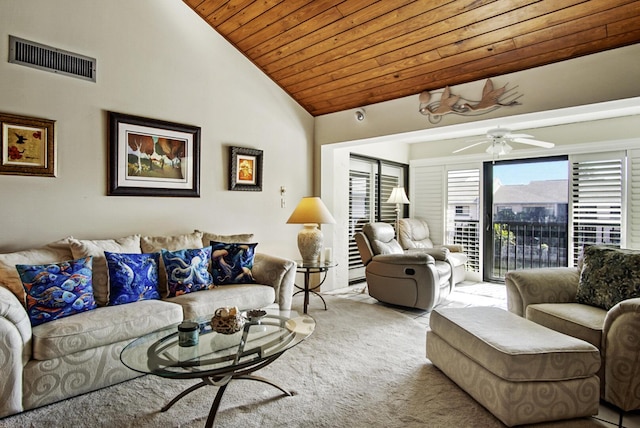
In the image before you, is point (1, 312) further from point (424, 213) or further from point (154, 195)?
point (424, 213)

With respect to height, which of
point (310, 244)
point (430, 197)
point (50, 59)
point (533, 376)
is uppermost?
point (50, 59)

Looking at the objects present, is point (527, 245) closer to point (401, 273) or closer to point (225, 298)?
point (401, 273)

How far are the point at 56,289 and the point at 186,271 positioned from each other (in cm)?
90

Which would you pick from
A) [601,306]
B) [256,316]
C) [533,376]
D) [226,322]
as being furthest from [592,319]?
[226,322]

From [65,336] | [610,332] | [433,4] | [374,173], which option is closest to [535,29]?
[433,4]

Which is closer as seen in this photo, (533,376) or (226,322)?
(533,376)

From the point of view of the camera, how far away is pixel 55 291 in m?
2.26

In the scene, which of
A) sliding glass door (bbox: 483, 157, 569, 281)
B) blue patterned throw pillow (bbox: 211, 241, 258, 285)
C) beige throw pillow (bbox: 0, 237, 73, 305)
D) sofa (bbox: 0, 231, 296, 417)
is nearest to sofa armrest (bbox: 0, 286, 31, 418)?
sofa (bbox: 0, 231, 296, 417)

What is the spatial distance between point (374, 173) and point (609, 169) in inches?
123

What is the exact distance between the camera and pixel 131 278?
8.77ft

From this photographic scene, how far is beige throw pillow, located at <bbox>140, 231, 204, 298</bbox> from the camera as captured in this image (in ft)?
9.89

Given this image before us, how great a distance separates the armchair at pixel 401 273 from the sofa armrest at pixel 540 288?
108 cm

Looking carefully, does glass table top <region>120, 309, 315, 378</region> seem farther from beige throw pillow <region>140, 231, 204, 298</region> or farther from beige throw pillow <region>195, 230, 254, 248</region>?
beige throw pillow <region>195, 230, 254, 248</region>

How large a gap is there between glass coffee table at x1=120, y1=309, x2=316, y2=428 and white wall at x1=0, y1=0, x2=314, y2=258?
4.81 feet
